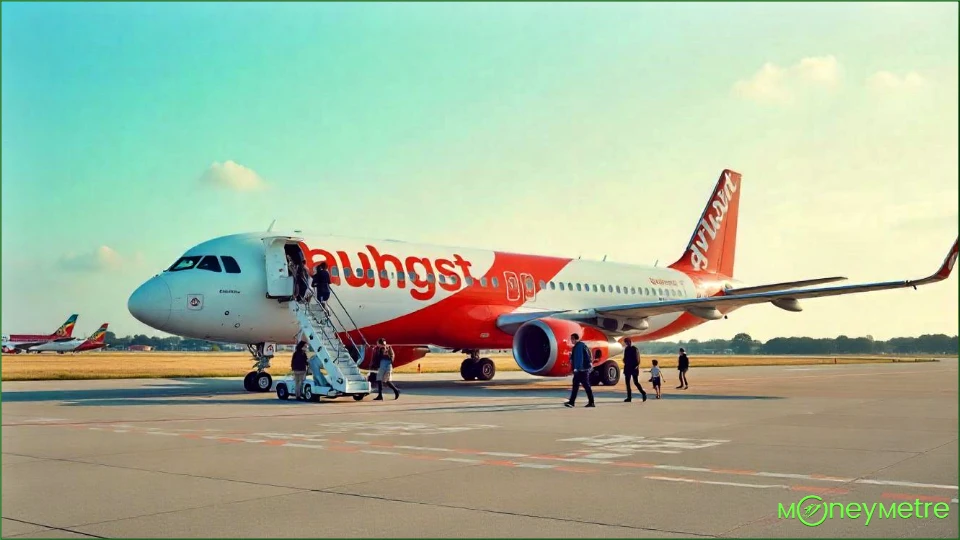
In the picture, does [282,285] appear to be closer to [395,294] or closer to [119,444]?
[395,294]

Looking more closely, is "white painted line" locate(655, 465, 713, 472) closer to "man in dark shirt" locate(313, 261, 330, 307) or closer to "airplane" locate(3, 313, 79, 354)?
"man in dark shirt" locate(313, 261, 330, 307)

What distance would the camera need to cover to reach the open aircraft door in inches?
824

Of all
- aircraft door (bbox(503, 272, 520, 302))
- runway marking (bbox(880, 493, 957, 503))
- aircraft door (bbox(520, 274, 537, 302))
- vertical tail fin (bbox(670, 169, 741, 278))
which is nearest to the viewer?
runway marking (bbox(880, 493, 957, 503))

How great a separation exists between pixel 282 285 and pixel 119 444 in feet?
34.0

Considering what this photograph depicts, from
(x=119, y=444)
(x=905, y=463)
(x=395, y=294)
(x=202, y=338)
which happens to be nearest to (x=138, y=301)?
(x=202, y=338)

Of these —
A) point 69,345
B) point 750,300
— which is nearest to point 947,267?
point 750,300

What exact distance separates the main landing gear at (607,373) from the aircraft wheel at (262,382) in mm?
9765

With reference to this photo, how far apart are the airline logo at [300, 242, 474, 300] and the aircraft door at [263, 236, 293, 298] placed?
0.59m

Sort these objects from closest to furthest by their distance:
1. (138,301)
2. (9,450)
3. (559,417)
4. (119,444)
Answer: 1. (9,450)
2. (119,444)
3. (559,417)
4. (138,301)

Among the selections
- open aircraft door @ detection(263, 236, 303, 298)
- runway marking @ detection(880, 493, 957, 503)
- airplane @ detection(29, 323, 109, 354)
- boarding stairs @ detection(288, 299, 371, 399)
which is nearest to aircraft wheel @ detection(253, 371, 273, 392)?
boarding stairs @ detection(288, 299, 371, 399)

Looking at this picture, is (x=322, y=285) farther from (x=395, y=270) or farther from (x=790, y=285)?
(x=790, y=285)

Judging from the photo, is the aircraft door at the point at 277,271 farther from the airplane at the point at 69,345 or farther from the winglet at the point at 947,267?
the airplane at the point at 69,345

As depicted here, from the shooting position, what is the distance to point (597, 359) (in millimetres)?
23906

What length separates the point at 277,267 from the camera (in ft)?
69.4
